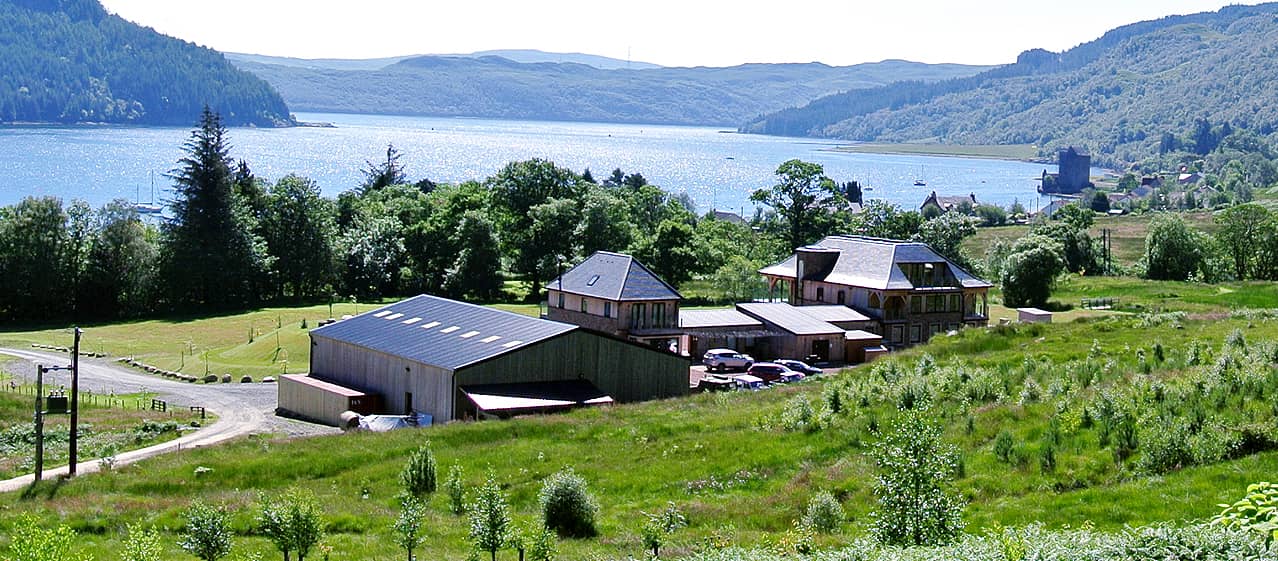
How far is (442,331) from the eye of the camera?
49812 millimetres

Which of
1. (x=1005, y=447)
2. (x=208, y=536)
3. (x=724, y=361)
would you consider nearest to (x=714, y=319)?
(x=724, y=361)

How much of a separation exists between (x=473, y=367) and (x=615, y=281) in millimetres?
17988

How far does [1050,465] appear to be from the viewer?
25344 mm

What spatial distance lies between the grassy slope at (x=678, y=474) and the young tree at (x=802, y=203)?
54534 millimetres

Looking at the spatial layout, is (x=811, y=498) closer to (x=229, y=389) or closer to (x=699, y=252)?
(x=229, y=389)

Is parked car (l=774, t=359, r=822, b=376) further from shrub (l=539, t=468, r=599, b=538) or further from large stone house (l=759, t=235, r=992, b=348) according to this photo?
shrub (l=539, t=468, r=599, b=538)

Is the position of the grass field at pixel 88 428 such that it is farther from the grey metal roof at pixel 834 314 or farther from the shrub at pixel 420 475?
the grey metal roof at pixel 834 314

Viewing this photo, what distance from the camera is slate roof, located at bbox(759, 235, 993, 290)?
6838 centimetres

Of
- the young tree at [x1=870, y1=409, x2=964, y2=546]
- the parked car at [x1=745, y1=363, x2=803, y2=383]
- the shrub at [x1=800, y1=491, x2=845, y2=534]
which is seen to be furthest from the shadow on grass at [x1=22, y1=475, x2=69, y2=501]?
the parked car at [x1=745, y1=363, x2=803, y2=383]

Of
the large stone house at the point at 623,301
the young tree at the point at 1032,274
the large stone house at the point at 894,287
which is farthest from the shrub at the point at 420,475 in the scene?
the young tree at the point at 1032,274

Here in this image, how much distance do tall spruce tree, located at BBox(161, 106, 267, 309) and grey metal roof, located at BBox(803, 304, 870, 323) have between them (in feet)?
148

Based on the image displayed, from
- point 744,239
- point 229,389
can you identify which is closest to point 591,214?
point 744,239

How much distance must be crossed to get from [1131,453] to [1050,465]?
1.66 meters

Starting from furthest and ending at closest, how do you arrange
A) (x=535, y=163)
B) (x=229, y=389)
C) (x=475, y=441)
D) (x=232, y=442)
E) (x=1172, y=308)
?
1. (x=535, y=163)
2. (x=1172, y=308)
3. (x=229, y=389)
4. (x=232, y=442)
5. (x=475, y=441)
